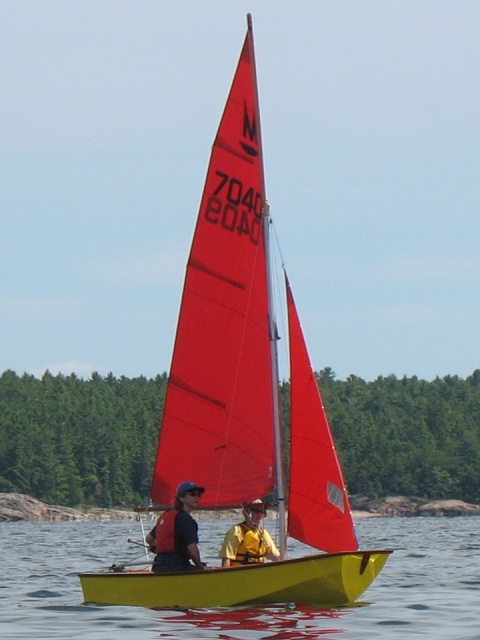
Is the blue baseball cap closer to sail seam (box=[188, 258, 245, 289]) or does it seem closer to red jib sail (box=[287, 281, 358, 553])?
red jib sail (box=[287, 281, 358, 553])

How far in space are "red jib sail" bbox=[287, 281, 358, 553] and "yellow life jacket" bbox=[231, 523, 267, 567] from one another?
25.3 inches

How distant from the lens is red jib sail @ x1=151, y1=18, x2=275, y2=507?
22.5m

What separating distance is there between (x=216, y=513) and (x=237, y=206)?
119 metres

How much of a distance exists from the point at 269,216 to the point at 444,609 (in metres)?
6.81

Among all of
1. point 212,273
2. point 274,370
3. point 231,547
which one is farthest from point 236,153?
point 231,547

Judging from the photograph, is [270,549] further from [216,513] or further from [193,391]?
[216,513]

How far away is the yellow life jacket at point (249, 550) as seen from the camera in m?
21.2

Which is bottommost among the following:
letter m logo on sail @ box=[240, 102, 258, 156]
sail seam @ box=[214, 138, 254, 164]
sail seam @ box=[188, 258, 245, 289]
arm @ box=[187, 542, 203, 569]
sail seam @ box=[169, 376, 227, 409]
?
arm @ box=[187, 542, 203, 569]

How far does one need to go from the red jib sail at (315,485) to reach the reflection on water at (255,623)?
1239 millimetres

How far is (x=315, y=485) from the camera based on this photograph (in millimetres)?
21531

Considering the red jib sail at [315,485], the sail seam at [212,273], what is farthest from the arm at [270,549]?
the sail seam at [212,273]

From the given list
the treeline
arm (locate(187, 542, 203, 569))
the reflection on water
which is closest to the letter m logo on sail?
A: arm (locate(187, 542, 203, 569))

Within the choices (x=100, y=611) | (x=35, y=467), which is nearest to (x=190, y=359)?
(x=100, y=611)

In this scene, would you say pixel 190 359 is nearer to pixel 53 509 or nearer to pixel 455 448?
pixel 53 509
